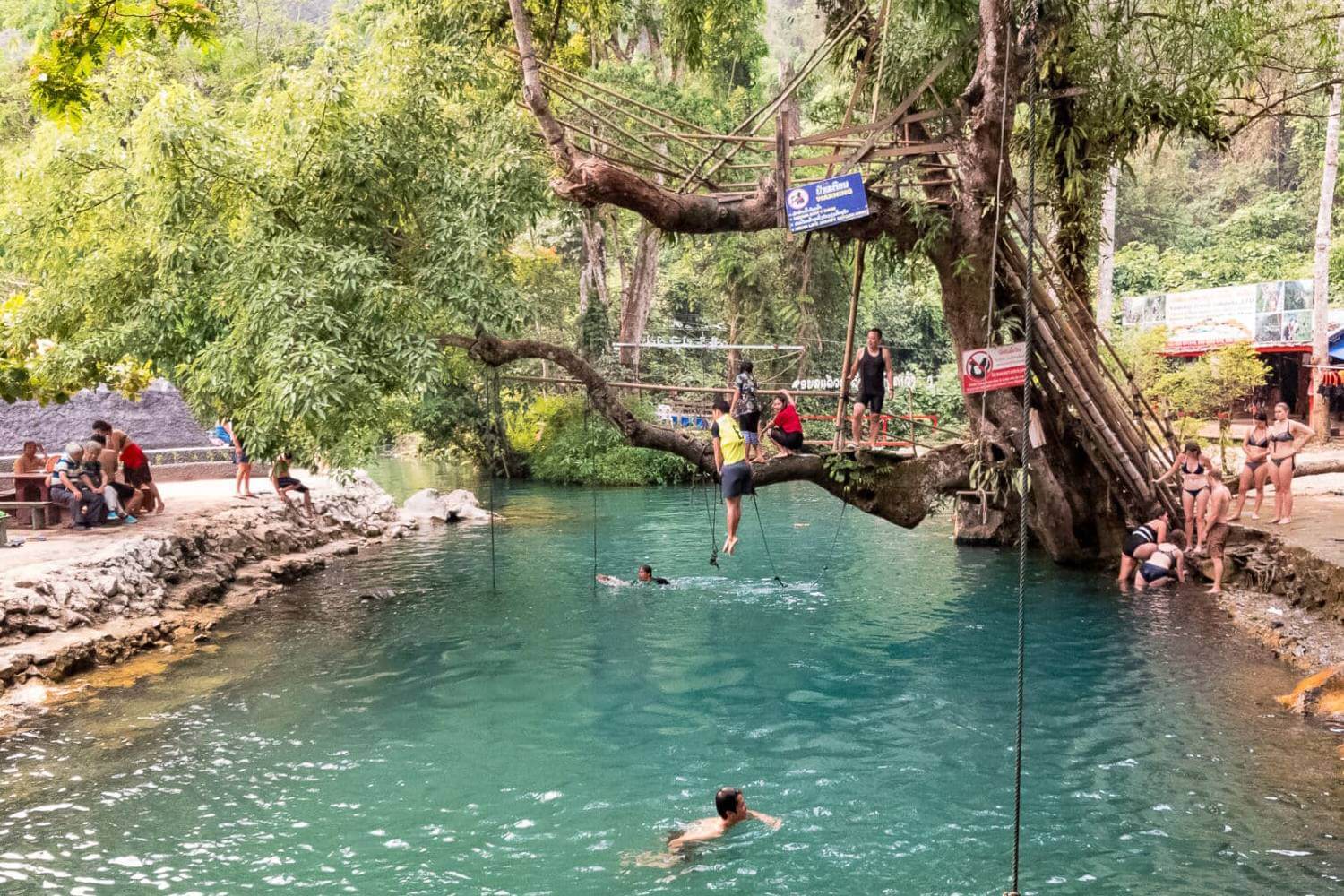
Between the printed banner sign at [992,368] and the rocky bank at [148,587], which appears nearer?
the rocky bank at [148,587]

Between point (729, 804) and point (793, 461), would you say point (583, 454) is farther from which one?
point (729, 804)

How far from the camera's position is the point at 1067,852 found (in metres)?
8.09

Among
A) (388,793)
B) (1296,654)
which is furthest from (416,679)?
(1296,654)

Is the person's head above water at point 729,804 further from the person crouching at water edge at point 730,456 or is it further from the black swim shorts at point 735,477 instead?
the black swim shorts at point 735,477

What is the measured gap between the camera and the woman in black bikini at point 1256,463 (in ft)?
55.1

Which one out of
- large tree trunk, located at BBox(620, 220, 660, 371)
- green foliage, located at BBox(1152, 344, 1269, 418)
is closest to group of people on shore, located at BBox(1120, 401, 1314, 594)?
green foliage, located at BBox(1152, 344, 1269, 418)

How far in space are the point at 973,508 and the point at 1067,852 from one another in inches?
534

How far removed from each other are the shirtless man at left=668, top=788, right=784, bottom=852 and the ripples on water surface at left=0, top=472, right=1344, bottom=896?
5.7 inches

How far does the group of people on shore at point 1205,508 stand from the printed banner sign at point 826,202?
5985 mm

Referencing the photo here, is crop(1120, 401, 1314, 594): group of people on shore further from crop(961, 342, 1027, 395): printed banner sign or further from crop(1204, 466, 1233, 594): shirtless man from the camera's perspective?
crop(961, 342, 1027, 395): printed banner sign

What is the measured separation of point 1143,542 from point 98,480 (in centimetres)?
1530

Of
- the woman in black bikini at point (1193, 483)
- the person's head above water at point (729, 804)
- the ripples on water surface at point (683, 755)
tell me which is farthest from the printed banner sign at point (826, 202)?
the person's head above water at point (729, 804)

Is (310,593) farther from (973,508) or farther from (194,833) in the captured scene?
(973,508)

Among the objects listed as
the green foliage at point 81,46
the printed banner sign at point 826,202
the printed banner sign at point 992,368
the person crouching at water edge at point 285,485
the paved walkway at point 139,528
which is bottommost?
the paved walkway at point 139,528
